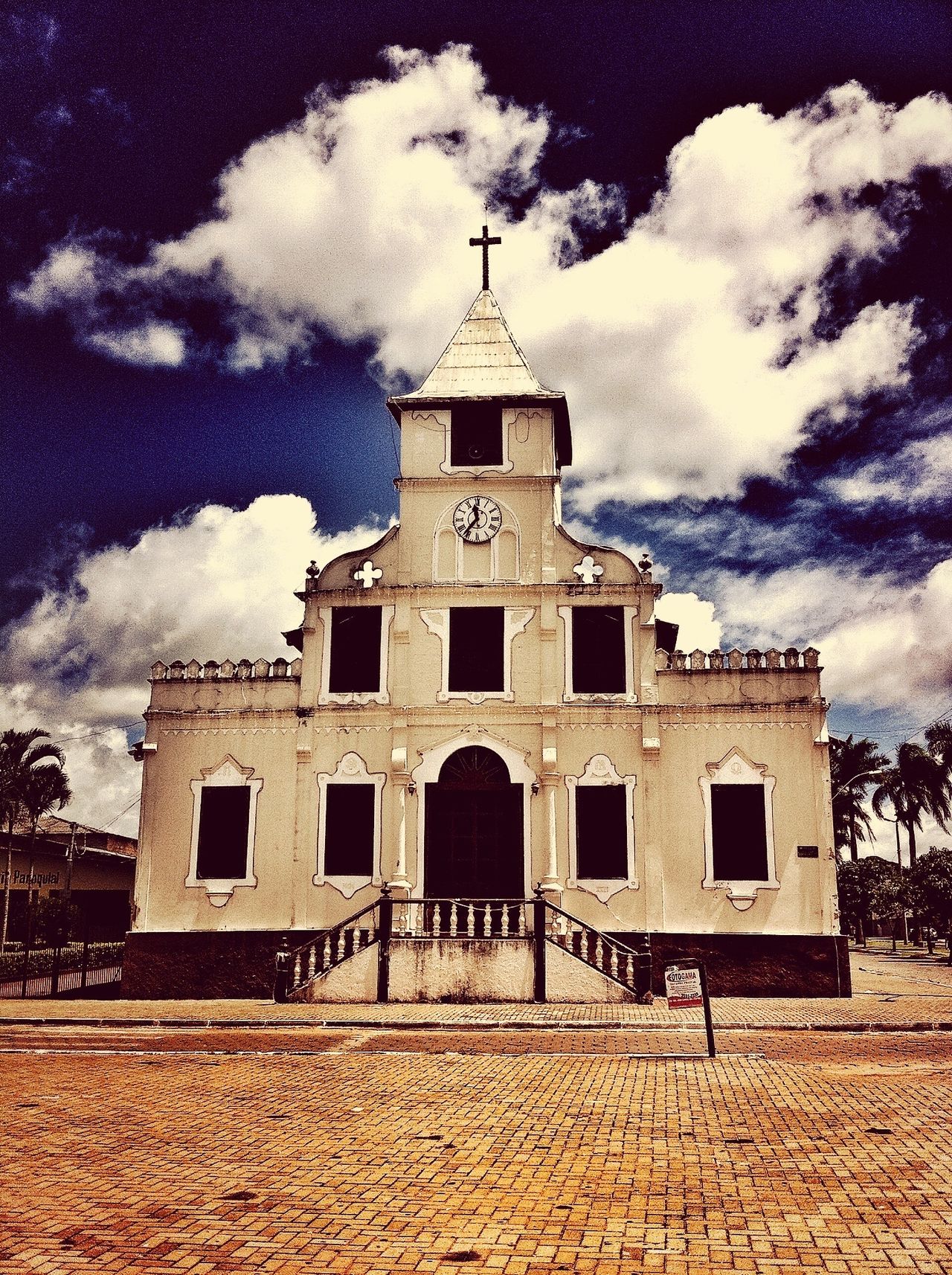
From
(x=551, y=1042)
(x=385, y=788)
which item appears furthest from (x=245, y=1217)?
(x=385, y=788)

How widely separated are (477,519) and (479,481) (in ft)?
3.13

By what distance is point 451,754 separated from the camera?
80.2 feet

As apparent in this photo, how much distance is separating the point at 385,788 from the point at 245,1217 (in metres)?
17.5

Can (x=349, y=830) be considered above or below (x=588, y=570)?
below

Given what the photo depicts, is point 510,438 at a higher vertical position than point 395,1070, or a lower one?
higher

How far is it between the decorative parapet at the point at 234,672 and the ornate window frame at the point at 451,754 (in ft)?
12.3

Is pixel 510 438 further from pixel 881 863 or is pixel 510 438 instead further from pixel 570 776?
pixel 881 863

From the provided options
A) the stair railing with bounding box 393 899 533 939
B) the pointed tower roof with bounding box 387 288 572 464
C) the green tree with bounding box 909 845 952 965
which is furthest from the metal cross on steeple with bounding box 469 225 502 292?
the green tree with bounding box 909 845 952 965

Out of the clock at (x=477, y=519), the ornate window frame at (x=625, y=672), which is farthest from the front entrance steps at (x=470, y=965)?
the clock at (x=477, y=519)

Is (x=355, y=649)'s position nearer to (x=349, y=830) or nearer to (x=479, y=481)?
(x=349, y=830)

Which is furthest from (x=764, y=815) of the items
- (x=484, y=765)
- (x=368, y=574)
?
(x=368, y=574)

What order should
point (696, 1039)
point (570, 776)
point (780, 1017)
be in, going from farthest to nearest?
point (570, 776) < point (780, 1017) < point (696, 1039)

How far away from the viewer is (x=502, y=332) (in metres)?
28.2

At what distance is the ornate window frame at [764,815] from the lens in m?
23.2
